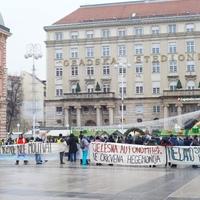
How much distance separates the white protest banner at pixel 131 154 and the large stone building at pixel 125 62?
5926 centimetres

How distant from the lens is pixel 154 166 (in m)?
27.3

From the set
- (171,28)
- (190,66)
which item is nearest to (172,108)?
(190,66)

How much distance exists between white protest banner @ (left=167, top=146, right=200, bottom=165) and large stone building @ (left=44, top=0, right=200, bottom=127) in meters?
59.4

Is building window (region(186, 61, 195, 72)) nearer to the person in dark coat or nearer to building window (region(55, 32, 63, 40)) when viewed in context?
building window (region(55, 32, 63, 40))

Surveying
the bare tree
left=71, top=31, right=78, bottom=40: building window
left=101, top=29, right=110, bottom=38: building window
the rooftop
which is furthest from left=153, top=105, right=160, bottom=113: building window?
the bare tree

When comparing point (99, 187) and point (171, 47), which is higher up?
point (171, 47)

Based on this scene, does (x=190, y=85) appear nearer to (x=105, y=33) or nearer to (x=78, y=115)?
(x=105, y=33)

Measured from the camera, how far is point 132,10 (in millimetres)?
94375

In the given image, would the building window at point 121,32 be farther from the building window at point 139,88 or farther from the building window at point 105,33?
the building window at point 139,88

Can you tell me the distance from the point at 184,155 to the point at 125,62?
61.7 meters

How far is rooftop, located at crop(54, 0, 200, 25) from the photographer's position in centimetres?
9069

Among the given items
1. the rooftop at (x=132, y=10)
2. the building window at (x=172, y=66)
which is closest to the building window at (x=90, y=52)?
the rooftop at (x=132, y=10)

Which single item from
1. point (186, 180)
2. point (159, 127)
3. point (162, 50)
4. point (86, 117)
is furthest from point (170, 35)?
point (186, 180)

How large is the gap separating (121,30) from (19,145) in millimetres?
63944
